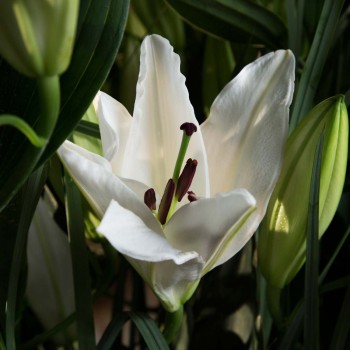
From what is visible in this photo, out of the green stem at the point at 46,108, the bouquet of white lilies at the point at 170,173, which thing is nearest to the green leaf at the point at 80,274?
the bouquet of white lilies at the point at 170,173

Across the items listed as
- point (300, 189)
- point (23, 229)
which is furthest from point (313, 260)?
point (23, 229)

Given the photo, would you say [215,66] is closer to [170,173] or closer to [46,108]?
[170,173]

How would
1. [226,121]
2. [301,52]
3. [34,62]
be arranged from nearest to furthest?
[34,62], [226,121], [301,52]

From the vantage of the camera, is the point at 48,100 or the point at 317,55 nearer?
the point at 48,100

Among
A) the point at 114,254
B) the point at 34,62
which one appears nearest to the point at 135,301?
the point at 114,254

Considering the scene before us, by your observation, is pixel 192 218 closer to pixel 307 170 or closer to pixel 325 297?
pixel 307 170
